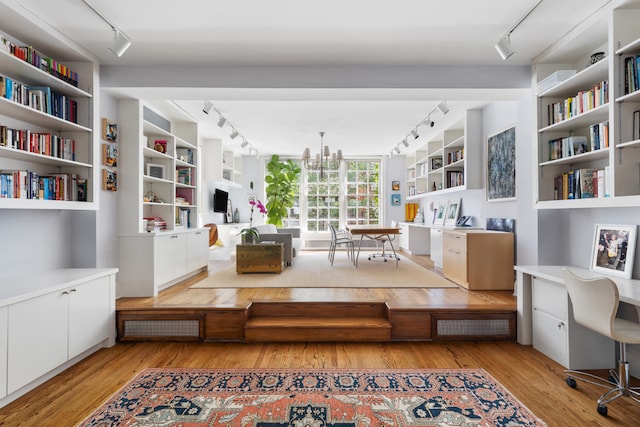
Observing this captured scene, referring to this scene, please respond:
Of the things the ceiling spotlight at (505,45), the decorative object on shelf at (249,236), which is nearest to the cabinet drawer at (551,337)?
the ceiling spotlight at (505,45)

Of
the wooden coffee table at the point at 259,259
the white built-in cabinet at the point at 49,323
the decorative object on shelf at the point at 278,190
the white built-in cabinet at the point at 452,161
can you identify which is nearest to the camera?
the white built-in cabinet at the point at 49,323

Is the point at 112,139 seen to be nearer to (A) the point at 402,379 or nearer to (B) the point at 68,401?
(B) the point at 68,401

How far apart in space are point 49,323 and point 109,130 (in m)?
2.11

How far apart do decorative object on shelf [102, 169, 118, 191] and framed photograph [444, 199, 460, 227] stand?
5253mm

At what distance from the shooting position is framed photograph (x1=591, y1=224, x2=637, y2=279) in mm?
2477

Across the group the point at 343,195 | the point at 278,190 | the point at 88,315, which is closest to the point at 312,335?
the point at 88,315

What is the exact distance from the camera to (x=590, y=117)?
2.72 metres

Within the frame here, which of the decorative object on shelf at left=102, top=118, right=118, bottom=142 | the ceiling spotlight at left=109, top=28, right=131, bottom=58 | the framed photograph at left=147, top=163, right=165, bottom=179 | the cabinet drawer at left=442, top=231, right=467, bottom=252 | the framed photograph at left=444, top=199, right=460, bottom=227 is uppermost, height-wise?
the ceiling spotlight at left=109, top=28, right=131, bottom=58

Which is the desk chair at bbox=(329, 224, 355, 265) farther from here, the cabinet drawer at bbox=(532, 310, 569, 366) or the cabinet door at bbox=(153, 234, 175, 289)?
the cabinet drawer at bbox=(532, 310, 569, 366)

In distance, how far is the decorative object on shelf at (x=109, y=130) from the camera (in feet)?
11.3

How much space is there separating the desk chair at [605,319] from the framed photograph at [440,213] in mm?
4204

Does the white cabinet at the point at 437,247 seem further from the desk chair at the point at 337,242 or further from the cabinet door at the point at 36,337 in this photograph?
the cabinet door at the point at 36,337

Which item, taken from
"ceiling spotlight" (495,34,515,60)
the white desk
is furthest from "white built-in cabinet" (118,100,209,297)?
the white desk

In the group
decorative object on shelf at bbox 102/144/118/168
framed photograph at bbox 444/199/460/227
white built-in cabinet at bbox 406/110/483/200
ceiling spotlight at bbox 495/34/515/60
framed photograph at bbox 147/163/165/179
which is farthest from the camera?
framed photograph at bbox 444/199/460/227
